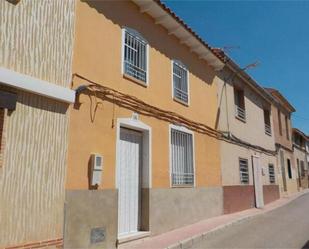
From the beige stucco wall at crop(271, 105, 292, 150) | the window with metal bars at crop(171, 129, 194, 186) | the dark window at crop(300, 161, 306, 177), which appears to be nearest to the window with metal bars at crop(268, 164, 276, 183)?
the beige stucco wall at crop(271, 105, 292, 150)

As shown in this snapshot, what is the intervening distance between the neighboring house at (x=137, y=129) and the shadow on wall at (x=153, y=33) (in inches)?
1.1

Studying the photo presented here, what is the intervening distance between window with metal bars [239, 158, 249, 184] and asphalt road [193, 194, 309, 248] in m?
2.16

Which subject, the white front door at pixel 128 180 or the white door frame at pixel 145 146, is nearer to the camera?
the white front door at pixel 128 180

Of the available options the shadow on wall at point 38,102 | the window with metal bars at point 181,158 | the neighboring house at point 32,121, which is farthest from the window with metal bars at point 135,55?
the shadow on wall at point 38,102

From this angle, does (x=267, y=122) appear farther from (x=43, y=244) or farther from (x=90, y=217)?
(x=43, y=244)

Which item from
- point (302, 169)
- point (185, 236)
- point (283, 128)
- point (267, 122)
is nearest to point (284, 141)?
point (283, 128)

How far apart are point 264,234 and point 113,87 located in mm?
5741

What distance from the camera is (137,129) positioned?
8.12 meters

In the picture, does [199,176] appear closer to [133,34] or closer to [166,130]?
[166,130]

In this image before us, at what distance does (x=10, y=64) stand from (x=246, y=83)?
12841mm

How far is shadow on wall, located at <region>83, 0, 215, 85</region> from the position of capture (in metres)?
7.62

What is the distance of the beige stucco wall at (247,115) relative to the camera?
43.0 ft

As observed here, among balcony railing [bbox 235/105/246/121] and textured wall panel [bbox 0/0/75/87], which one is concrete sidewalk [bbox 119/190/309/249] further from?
balcony railing [bbox 235/105/246/121]

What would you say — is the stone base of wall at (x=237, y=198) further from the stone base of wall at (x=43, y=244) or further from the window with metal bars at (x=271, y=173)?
the stone base of wall at (x=43, y=244)
